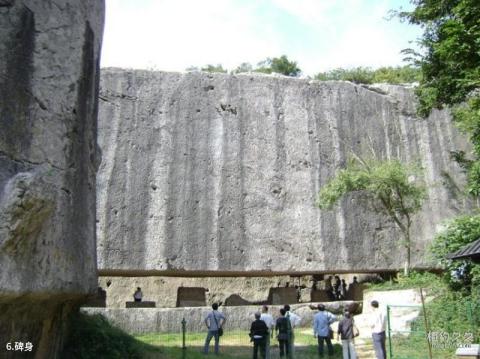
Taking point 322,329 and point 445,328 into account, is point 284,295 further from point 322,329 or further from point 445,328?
point 322,329

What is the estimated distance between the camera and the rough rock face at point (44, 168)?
4.73 meters

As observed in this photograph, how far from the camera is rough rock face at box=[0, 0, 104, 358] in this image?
4.73 metres

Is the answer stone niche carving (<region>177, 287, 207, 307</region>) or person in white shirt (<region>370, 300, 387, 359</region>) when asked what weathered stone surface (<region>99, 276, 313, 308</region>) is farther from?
person in white shirt (<region>370, 300, 387, 359</region>)

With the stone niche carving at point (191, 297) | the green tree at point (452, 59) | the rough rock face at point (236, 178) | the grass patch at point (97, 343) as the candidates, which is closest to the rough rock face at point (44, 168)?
the grass patch at point (97, 343)

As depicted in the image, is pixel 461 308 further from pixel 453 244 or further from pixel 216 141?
pixel 216 141

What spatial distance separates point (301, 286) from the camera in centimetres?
1941

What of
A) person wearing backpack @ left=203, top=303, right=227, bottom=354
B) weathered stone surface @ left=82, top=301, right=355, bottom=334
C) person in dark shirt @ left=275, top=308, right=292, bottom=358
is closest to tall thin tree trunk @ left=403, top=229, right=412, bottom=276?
weathered stone surface @ left=82, top=301, right=355, bottom=334

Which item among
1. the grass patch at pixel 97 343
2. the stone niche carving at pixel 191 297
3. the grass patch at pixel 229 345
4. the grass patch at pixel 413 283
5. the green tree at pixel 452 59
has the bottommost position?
the grass patch at pixel 229 345

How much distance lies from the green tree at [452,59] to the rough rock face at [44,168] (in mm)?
6759

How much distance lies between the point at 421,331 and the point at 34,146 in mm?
7629

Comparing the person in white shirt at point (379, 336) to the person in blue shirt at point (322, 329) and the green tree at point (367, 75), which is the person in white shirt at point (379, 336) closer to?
the person in blue shirt at point (322, 329)

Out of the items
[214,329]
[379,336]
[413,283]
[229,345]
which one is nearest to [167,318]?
[229,345]

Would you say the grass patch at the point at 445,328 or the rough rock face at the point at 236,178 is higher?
the rough rock face at the point at 236,178

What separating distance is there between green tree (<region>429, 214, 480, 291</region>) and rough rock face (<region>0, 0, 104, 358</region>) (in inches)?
336
